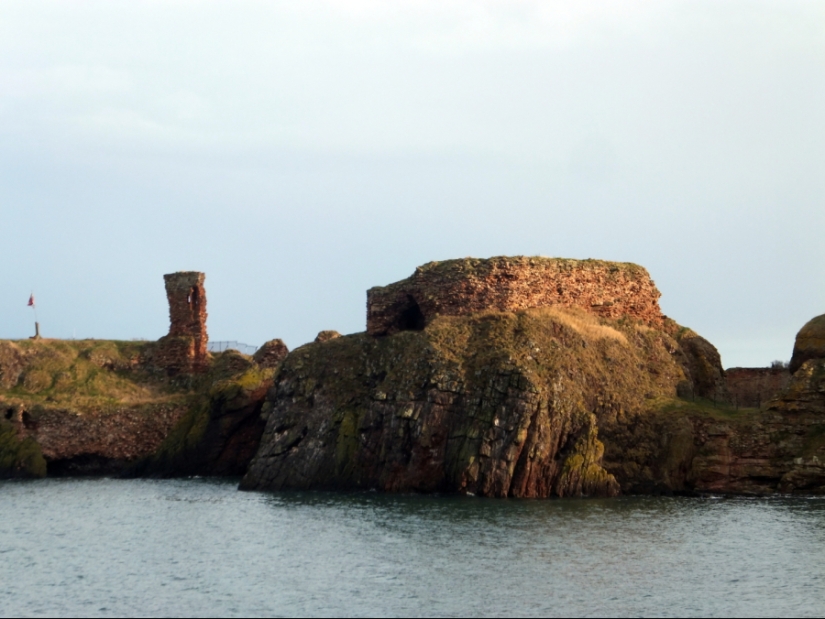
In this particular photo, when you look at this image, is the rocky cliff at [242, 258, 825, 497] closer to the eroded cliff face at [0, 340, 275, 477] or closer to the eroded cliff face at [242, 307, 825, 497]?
the eroded cliff face at [242, 307, 825, 497]

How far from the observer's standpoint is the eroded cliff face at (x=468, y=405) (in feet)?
169

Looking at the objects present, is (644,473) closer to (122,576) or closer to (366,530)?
(366,530)

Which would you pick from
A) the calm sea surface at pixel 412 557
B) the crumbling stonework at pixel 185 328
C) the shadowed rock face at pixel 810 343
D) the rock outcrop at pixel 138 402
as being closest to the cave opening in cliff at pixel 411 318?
the rock outcrop at pixel 138 402

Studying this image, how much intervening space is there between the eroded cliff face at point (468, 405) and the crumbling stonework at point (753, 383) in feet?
24.8

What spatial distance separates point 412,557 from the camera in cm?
3772

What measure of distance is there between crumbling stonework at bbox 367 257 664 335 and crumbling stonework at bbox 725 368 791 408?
6735mm

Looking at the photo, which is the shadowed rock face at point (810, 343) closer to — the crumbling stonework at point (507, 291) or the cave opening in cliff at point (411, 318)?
the crumbling stonework at point (507, 291)

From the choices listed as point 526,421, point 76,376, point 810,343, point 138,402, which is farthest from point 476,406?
point 76,376

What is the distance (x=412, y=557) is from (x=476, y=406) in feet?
52.5

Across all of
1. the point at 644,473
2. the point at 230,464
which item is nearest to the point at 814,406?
the point at 644,473

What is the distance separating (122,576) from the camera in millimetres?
35625

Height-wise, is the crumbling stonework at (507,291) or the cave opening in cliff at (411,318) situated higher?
the crumbling stonework at (507,291)

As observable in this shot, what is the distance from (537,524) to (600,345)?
1671cm

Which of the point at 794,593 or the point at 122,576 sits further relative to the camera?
the point at 122,576
